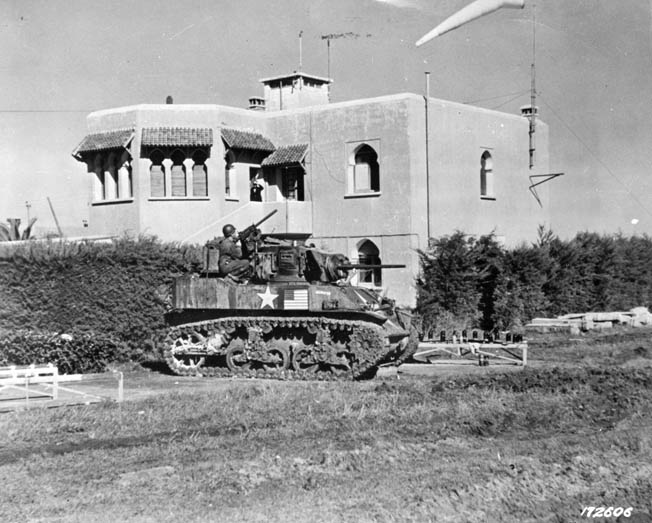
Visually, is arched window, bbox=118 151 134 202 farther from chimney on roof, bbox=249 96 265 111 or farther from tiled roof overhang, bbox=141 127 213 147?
chimney on roof, bbox=249 96 265 111

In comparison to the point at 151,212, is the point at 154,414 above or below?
below

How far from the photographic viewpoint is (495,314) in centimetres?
3088

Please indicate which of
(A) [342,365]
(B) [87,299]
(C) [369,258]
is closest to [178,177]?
(C) [369,258]

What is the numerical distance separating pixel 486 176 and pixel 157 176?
11424mm

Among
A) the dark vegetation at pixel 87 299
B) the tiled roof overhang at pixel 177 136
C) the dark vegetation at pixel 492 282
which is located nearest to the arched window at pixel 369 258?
the dark vegetation at pixel 492 282

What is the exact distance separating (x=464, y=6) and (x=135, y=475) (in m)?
9.28

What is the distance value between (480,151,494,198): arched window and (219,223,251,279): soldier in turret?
15.6 m

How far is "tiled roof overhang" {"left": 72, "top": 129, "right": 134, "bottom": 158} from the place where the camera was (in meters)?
31.6

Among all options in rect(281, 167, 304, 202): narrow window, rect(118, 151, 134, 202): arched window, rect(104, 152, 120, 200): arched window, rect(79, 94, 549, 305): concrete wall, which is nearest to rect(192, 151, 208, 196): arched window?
rect(79, 94, 549, 305): concrete wall

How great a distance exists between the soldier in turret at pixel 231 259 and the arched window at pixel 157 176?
11652mm

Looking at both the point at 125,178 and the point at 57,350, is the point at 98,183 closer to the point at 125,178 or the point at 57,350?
the point at 125,178

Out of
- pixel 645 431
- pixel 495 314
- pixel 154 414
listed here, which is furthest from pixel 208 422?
pixel 495 314

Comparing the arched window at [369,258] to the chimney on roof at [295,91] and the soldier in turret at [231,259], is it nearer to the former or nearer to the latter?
the chimney on roof at [295,91]

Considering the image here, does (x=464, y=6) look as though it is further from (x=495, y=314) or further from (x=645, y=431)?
(x=495, y=314)
